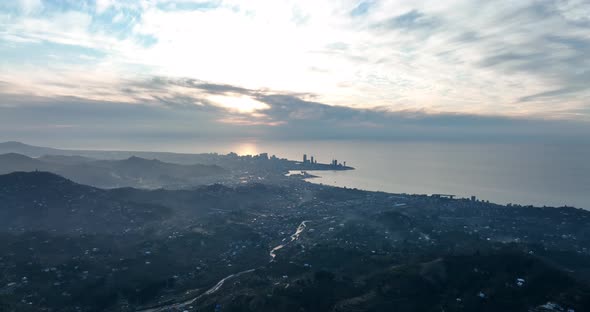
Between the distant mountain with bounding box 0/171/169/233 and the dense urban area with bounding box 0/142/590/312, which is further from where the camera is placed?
the distant mountain with bounding box 0/171/169/233

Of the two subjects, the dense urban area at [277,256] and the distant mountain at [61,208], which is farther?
the distant mountain at [61,208]

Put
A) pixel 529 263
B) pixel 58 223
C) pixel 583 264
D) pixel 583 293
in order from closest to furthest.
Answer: pixel 583 293
pixel 529 263
pixel 583 264
pixel 58 223

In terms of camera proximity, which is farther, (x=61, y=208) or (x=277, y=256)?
(x=61, y=208)

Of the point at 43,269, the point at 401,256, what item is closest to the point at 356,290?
the point at 401,256

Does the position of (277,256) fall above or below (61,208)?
below

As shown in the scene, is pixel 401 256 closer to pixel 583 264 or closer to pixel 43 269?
pixel 583 264

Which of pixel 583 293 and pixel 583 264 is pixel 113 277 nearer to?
pixel 583 293

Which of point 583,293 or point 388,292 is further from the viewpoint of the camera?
point 388,292

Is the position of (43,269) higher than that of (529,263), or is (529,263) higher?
(529,263)

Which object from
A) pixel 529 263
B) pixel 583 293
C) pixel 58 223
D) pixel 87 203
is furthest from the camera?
pixel 87 203

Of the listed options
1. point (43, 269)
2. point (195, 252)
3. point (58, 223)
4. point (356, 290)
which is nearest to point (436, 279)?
point (356, 290)
